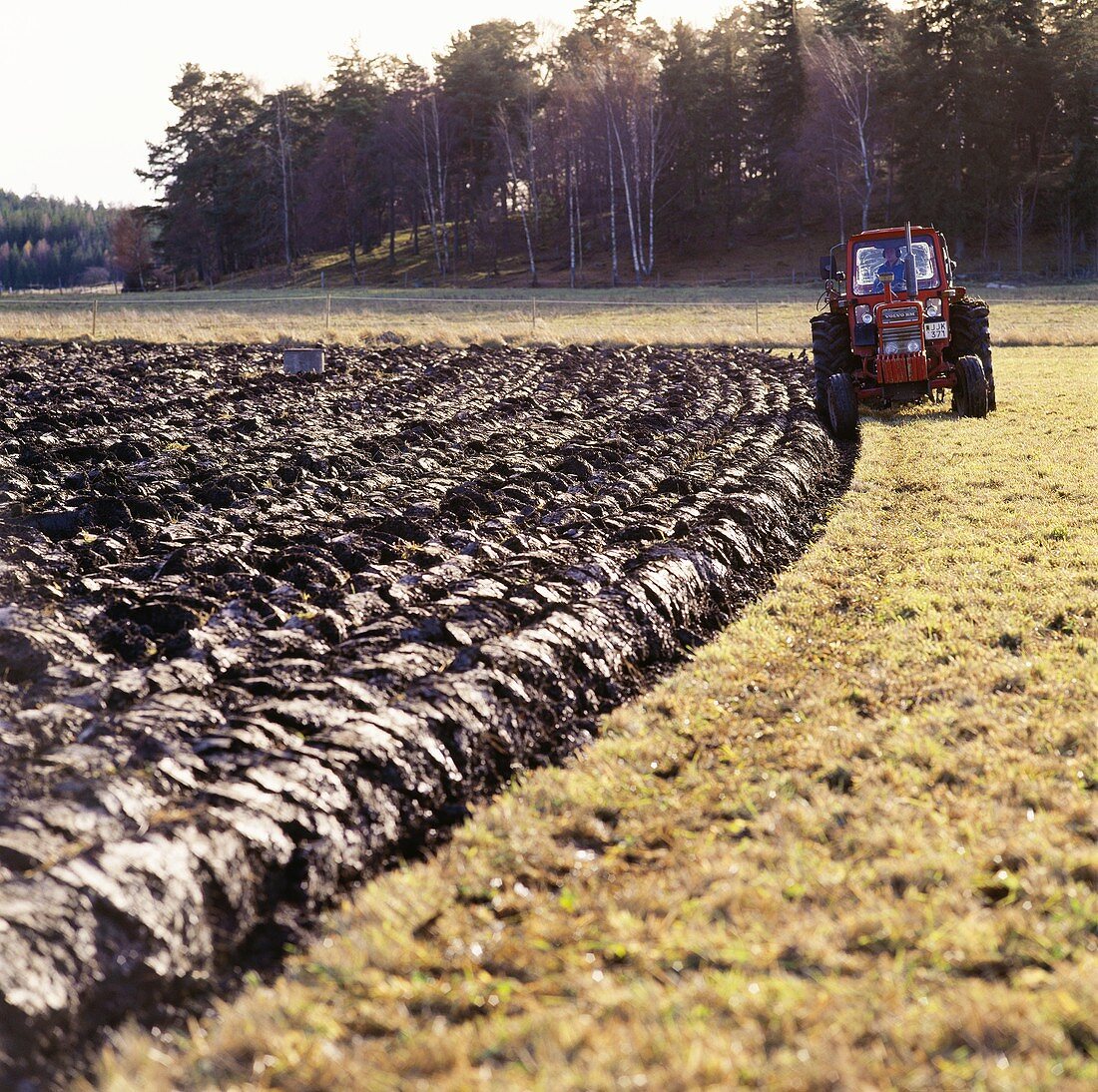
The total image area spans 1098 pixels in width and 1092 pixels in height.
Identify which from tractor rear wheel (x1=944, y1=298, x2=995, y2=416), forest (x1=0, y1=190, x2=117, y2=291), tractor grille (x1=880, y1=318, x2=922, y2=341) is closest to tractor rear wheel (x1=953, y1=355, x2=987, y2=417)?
tractor rear wheel (x1=944, y1=298, x2=995, y2=416)

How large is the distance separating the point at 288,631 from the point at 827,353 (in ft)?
31.2

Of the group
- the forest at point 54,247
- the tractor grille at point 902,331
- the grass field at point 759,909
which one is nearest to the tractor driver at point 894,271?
the tractor grille at point 902,331

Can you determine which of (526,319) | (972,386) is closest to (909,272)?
(972,386)

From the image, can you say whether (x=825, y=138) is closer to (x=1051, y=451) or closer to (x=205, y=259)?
(x=205, y=259)

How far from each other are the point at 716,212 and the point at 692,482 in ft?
161

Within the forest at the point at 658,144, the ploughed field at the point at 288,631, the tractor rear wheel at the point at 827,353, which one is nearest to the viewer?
the ploughed field at the point at 288,631

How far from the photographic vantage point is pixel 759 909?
324 cm

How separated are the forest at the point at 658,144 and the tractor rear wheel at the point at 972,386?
3572 cm

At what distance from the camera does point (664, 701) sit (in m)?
4.96

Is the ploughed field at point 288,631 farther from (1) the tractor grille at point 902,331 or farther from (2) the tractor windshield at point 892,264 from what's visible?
(2) the tractor windshield at point 892,264

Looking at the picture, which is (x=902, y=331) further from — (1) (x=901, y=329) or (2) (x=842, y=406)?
(2) (x=842, y=406)

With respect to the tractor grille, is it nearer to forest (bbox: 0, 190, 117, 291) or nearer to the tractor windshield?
the tractor windshield

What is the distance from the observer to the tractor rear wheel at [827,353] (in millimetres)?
13180

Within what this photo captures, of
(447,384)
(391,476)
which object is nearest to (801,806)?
(391,476)
